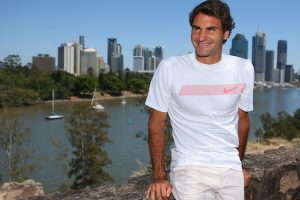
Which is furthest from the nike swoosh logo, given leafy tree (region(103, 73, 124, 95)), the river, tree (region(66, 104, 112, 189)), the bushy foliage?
leafy tree (region(103, 73, 124, 95))

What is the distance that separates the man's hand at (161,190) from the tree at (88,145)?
12707 mm

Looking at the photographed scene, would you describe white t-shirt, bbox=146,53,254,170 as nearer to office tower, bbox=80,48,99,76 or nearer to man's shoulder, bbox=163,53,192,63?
man's shoulder, bbox=163,53,192,63

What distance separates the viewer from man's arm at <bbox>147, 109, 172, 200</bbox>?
1580mm

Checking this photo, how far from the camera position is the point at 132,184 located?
7.43 feet

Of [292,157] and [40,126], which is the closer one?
[292,157]

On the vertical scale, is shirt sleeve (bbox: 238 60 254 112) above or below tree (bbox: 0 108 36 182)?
above

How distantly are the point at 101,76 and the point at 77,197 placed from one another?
5805 cm

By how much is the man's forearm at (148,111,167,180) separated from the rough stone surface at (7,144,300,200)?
1.44 feet

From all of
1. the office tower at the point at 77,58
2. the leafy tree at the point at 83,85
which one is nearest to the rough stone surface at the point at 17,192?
the leafy tree at the point at 83,85

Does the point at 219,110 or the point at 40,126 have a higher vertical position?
the point at 219,110

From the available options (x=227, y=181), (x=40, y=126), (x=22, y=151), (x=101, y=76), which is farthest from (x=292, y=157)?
(x=101, y=76)

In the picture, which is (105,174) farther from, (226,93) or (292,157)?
(226,93)

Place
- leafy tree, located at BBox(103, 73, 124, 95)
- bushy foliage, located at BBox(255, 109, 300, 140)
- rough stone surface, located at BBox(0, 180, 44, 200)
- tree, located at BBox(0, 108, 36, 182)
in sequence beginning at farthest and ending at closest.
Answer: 1. leafy tree, located at BBox(103, 73, 124, 95)
2. bushy foliage, located at BBox(255, 109, 300, 140)
3. tree, located at BBox(0, 108, 36, 182)
4. rough stone surface, located at BBox(0, 180, 44, 200)

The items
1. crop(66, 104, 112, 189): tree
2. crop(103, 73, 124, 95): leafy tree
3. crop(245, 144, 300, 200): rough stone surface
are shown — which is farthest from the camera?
crop(103, 73, 124, 95): leafy tree
